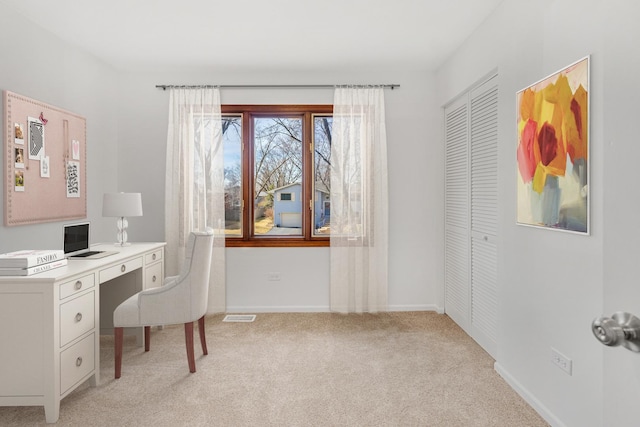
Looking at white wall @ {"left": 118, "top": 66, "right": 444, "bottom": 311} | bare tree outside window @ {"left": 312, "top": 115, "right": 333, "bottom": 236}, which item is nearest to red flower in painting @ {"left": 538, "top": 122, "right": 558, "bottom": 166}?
white wall @ {"left": 118, "top": 66, "right": 444, "bottom": 311}

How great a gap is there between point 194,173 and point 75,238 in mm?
1395

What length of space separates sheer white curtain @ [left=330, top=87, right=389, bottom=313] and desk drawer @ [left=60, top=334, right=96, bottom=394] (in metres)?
2.41

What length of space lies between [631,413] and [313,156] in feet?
13.3

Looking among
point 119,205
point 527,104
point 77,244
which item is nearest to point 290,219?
point 119,205

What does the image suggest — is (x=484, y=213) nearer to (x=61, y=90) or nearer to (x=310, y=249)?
(x=310, y=249)

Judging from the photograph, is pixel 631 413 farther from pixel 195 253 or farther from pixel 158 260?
pixel 158 260

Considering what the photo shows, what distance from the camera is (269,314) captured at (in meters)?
4.42

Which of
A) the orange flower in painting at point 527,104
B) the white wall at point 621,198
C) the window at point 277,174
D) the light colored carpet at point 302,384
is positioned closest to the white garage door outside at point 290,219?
the window at point 277,174

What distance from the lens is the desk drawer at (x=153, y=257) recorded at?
3.58 meters

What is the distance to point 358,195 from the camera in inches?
172

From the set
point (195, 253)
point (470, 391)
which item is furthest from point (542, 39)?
point (195, 253)

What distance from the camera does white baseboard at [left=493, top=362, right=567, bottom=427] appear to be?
7.30ft

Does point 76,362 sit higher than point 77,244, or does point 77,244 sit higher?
point 77,244

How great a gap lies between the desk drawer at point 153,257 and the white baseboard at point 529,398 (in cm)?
296
